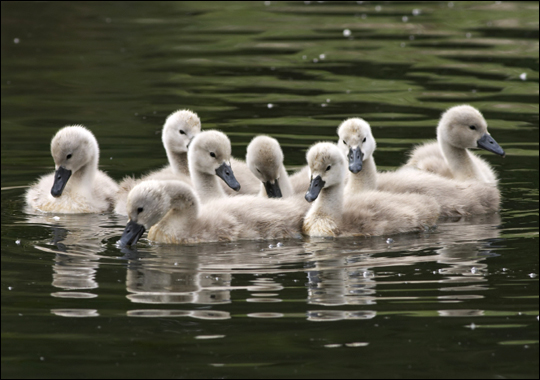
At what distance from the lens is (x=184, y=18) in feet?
76.2

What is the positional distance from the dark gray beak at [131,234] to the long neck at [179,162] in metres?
2.18

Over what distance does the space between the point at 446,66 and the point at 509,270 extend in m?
10.2

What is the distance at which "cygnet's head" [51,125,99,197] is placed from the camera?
10188 millimetres

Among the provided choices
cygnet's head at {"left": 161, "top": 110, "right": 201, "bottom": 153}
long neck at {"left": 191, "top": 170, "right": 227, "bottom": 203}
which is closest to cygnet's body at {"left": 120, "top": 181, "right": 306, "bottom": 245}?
long neck at {"left": 191, "top": 170, "right": 227, "bottom": 203}

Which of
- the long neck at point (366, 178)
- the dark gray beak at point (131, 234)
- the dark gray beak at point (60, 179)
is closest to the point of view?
the dark gray beak at point (131, 234)

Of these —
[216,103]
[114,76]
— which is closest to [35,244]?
[216,103]

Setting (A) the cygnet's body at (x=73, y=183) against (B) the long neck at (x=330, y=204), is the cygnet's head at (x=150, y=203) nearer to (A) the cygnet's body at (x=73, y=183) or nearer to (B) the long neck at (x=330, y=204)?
(B) the long neck at (x=330, y=204)

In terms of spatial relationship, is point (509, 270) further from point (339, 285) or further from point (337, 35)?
point (337, 35)

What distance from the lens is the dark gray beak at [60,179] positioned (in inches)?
397

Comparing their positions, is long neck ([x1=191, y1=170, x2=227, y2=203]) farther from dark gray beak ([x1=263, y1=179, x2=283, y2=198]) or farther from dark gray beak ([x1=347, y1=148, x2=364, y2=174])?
dark gray beak ([x1=347, y1=148, x2=364, y2=174])

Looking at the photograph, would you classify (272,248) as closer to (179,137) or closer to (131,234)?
(131,234)

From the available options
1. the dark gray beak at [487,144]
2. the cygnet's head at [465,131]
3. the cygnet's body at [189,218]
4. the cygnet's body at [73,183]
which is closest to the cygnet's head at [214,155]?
the cygnet's body at [189,218]

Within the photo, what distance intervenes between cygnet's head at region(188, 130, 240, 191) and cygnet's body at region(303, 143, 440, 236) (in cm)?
89

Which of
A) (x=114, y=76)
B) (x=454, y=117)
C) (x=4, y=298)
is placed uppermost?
(x=114, y=76)
